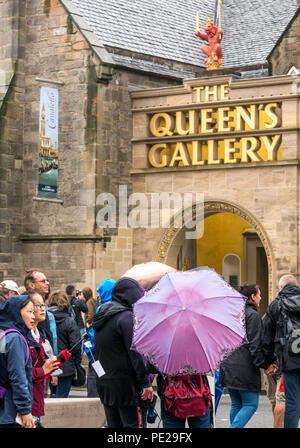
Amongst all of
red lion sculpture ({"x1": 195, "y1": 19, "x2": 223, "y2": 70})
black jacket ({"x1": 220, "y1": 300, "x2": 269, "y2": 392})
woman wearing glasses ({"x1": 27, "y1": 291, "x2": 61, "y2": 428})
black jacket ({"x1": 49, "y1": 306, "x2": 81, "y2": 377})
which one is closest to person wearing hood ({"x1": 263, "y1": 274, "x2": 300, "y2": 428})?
black jacket ({"x1": 220, "y1": 300, "x2": 269, "y2": 392})

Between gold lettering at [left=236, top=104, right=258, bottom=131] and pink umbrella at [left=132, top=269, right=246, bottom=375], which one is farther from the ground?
gold lettering at [left=236, top=104, right=258, bottom=131]

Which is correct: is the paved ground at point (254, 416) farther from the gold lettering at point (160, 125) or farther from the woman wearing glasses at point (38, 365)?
the gold lettering at point (160, 125)

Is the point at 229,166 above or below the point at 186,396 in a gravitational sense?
above

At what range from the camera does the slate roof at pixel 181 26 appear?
22.3 m

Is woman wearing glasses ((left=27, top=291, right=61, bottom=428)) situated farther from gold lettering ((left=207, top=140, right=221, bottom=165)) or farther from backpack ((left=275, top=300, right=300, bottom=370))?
gold lettering ((left=207, top=140, right=221, bottom=165))

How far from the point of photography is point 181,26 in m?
25.0

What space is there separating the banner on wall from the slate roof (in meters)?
1.79

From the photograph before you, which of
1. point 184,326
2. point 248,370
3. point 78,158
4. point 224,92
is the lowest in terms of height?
point 248,370

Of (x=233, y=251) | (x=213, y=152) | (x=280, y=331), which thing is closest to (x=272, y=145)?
(x=213, y=152)

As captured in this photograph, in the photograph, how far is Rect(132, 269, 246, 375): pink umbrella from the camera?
7.77 m

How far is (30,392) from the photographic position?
7.38 meters

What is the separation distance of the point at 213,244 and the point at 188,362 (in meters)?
17.0

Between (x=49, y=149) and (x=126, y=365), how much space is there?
13.4 metres

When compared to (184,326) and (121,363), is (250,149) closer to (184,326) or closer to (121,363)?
(121,363)
